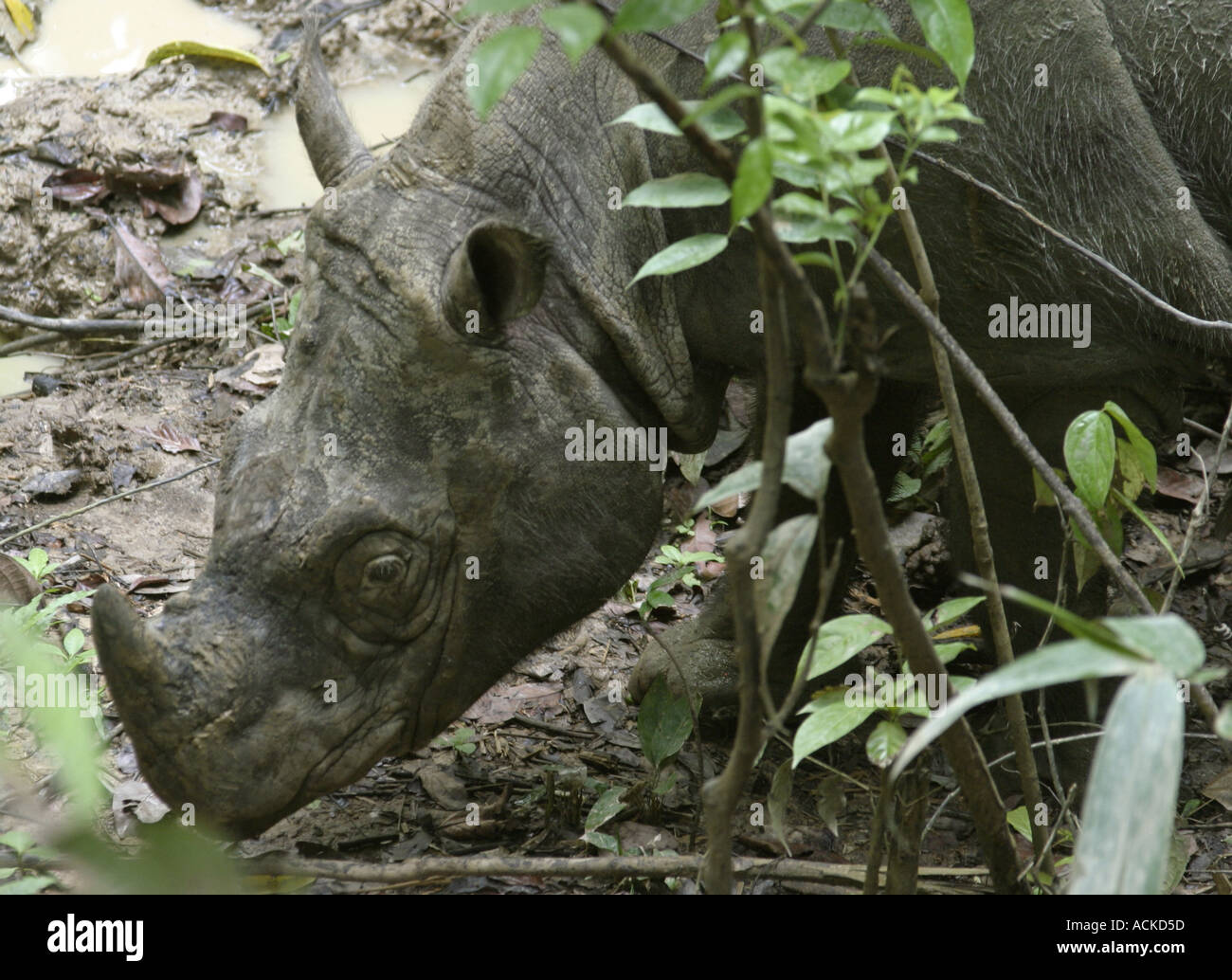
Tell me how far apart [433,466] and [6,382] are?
363 cm

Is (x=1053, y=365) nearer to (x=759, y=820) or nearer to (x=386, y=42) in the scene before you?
(x=759, y=820)

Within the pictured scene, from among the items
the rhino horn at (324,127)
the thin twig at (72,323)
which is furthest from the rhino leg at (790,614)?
the thin twig at (72,323)

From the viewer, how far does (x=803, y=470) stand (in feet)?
5.22

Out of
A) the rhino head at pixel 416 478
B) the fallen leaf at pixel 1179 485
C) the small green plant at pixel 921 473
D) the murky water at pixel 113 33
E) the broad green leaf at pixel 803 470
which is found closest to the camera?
the broad green leaf at pixel 803 470

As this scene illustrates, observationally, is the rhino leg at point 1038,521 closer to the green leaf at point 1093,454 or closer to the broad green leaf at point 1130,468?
the broad green leaf at point 1130,468

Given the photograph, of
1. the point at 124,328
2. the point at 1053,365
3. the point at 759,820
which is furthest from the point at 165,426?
the point at 1053,365

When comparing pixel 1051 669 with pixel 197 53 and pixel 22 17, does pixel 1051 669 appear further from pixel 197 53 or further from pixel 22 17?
pixel 22 17

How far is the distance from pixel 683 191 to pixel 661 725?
5.76ft

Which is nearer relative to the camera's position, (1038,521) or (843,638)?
(843,638)

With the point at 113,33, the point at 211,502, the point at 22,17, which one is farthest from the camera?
the point at 113,33

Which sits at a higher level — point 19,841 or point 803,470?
point 803,470

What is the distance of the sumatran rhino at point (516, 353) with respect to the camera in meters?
2.77

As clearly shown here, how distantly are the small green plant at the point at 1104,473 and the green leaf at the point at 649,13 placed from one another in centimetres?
124

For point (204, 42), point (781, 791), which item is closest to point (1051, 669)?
point (781, 791)
